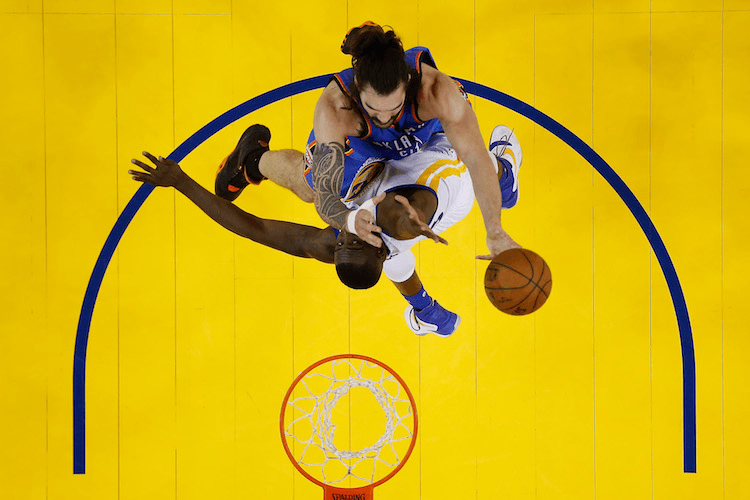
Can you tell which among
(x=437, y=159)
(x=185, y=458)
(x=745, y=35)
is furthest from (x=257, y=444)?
(x=745, y=35)

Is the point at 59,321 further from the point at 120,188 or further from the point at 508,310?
the point at 508,310

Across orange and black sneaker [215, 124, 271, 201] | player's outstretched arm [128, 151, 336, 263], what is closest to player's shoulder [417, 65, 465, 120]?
player's outstretched arm [128, 151, 336, 263]

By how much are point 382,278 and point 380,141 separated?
1.42 metres

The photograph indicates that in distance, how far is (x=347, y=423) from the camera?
4.33m

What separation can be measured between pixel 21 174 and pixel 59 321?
1.16 metres

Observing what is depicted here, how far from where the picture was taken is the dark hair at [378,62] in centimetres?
271

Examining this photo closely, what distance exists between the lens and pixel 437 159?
3383 millimetres

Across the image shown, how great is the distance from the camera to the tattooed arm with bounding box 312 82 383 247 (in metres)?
2.84

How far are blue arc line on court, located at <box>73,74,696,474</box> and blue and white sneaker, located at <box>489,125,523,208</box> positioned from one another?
550 millimetres

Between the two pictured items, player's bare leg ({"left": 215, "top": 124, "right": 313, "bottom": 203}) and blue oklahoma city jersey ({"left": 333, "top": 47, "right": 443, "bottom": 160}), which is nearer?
blue oklahoma city jersey ({"left": 333, "top": 47, "right": 443, "bottom": 160})

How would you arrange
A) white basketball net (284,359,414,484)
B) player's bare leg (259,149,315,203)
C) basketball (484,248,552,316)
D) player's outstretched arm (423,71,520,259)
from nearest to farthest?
basketball (484,248,552,316)
player's outstretched arm (423,71,520,259)
player's bare leg (259,149,315,203)
white basketball net (284,359,414,484)

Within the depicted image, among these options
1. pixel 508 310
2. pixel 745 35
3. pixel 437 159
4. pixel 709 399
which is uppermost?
pixel 745 35

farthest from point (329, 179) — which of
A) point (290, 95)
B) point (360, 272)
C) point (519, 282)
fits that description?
point (290, 95)

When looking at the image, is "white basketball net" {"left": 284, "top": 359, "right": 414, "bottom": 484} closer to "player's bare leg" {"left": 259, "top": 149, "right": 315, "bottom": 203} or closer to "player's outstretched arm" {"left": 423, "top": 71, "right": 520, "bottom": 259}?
"player's bare leg" {"left": 259, "top": 149, "right": 315, "bottom": 203}
